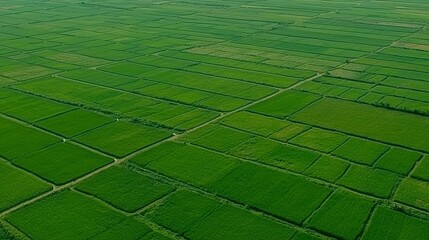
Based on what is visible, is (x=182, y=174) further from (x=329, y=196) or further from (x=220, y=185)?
(x=329, y=196)

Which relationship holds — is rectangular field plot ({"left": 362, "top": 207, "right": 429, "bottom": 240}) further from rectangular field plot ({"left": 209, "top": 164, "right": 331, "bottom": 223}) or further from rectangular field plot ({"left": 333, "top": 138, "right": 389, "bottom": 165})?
rectangular field plot ({"left": 333, "top": 138, "right": 389, "bottom": 165})

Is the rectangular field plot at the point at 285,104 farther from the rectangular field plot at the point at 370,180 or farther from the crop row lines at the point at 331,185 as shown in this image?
the rectangular field plot at the point at 370,180

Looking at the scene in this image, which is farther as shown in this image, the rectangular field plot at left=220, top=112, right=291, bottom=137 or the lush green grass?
the rectangular field plot at left=220, top=112, right=291, bottom=137

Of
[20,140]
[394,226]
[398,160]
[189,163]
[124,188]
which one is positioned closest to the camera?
[394,226]

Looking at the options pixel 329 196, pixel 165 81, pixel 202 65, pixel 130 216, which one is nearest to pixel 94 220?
pixel 130 216

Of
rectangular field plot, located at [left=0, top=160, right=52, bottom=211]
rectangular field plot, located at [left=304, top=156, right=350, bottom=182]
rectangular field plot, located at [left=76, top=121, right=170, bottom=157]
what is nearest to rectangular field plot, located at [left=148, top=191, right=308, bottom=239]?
rectangular field plot, located at [left=304, top=156, right=350, bottom=182]

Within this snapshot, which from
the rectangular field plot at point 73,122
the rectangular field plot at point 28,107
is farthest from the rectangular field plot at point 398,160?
the rectangular field plot at point 28,107

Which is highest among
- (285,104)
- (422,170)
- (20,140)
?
(20,140)

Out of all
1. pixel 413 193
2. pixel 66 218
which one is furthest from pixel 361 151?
pixel 66 218

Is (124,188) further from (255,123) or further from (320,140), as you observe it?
(320,140)
